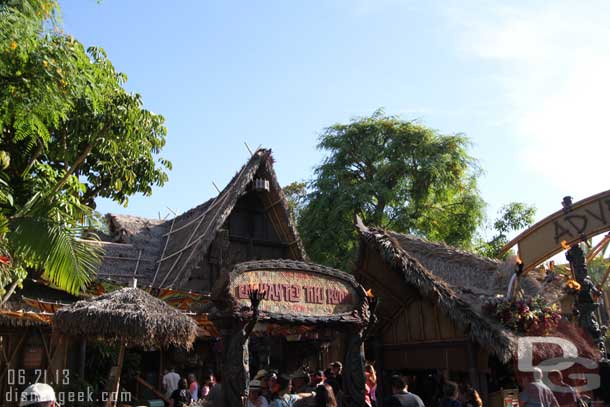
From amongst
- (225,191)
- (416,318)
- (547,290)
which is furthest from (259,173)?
(547,290)

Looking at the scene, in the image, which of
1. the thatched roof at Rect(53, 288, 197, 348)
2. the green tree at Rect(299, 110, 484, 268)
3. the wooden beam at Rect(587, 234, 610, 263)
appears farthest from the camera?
the green tree at Rect(299, 110, 484, 268)

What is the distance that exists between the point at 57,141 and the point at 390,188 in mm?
15119

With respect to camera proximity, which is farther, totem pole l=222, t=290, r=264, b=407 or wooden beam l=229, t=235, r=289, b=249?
wooden beam l=229, t=235, r=289, b=249

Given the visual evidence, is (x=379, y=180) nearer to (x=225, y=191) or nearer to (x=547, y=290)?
(x=225, y=191)

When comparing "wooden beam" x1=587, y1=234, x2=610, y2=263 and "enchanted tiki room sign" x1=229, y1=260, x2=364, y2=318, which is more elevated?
"wooden beam" x1=587, y1=234, x2=610, y2=263

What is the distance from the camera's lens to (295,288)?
7.49 metres

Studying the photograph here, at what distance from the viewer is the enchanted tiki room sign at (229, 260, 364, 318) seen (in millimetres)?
7008

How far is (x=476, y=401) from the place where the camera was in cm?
766

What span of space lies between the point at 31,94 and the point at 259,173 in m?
9.03

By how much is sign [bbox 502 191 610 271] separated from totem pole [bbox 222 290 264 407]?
4555mm

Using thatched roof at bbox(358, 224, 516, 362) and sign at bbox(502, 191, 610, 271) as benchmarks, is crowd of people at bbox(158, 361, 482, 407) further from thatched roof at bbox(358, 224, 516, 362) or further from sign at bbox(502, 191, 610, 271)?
sign at bbox(502, 191, 610, 271)

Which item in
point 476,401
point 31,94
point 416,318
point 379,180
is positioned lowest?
point 476,401
